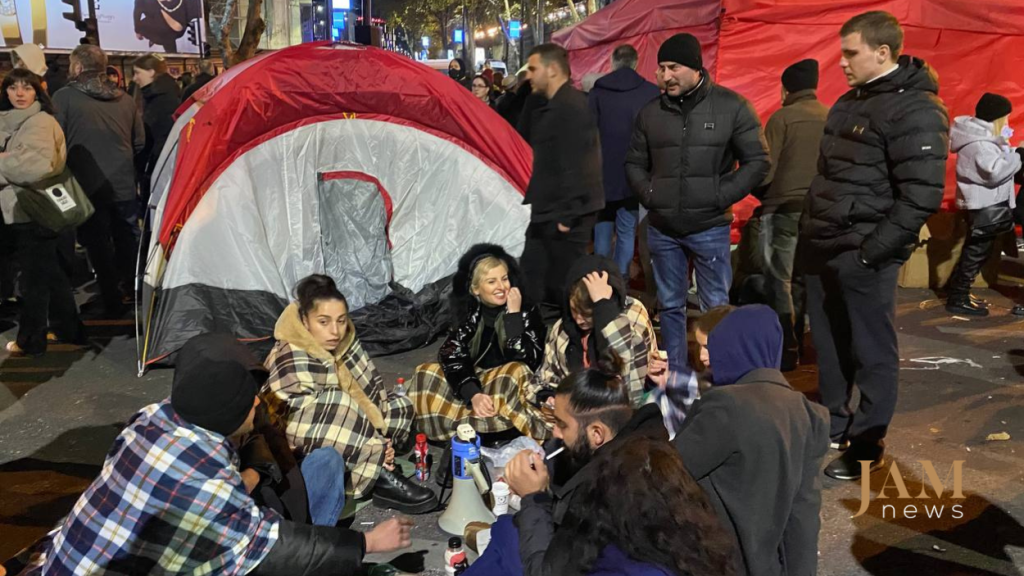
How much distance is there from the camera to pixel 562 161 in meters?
5.39

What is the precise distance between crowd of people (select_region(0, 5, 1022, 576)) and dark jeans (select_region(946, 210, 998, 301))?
2 centimetres

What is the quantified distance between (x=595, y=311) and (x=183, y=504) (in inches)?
84.3

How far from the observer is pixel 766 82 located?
25.7 ft

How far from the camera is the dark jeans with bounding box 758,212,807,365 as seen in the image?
18.9 feet

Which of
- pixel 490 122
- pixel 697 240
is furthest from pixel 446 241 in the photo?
pixel 697 240

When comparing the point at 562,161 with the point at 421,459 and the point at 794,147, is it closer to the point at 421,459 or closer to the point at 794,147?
the point at 794,147

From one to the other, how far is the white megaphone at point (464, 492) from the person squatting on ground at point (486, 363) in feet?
1.71

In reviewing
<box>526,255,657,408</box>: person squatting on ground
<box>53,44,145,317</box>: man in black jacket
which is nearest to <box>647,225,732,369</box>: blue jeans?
<box>526,255,657,408</box>: person squatting on ground

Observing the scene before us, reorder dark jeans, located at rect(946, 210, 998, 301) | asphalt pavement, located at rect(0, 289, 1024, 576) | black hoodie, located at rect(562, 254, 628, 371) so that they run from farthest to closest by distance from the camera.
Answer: dark jeans, located at rect(946, 210, 998, 301) → black hoodie, located at rect(562, 254, 628, 371) → asphalt pavement, located at rect(0, 289, 1024, 576)

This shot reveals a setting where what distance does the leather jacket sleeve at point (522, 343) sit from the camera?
4621 mm

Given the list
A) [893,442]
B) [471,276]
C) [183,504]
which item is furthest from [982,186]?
[183,504]

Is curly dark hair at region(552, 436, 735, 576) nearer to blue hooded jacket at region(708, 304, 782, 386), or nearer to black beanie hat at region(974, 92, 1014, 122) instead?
blue hooded jacket at region(708, 304, 782, 386)

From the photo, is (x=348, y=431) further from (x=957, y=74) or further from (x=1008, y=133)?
(x=957, y=74)

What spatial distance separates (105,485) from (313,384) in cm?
156
